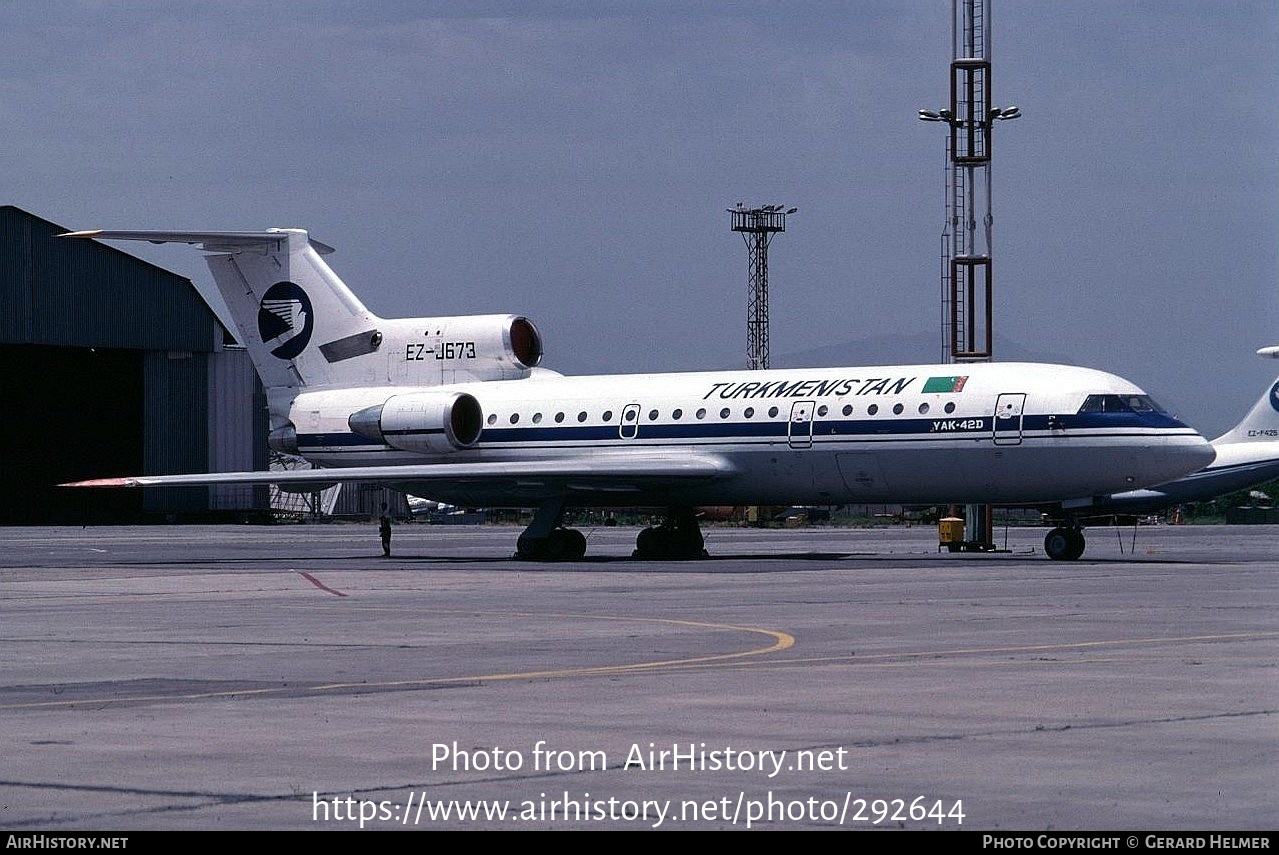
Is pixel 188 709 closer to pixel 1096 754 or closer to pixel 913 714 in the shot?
pixel 913 714

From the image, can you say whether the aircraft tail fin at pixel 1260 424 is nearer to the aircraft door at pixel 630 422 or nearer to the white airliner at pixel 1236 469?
the white airliner at pixel 1236 469

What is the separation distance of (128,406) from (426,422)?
4737 cm

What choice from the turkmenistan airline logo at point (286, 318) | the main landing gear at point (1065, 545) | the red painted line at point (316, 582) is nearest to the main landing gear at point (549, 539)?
the red painted line at point (316, 582)

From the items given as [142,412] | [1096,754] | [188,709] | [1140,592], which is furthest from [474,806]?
[142,412]

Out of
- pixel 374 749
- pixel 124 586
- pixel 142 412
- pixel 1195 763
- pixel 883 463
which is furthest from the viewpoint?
pixel 142 412

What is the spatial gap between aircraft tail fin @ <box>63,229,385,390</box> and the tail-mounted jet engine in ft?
7.77

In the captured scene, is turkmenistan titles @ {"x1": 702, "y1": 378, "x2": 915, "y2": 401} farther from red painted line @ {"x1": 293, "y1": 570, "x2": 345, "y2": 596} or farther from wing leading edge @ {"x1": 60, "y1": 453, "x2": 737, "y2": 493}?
red painted line @ {"x1": 293, "y1": 570, "x2": 345, "y2": 596}

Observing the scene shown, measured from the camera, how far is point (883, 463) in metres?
40.8

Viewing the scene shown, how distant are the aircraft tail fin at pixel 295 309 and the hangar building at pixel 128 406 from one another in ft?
106

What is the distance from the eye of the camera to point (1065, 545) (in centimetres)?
4038

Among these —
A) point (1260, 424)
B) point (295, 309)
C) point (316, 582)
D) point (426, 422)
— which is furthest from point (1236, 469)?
point (316, 582)

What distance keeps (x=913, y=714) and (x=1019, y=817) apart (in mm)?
4011

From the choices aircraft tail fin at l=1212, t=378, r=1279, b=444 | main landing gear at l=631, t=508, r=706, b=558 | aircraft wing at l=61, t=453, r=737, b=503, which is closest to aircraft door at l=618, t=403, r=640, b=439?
aircraft wing at l=61, t=453, r=737, b=503

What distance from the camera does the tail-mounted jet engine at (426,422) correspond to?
45625mm
